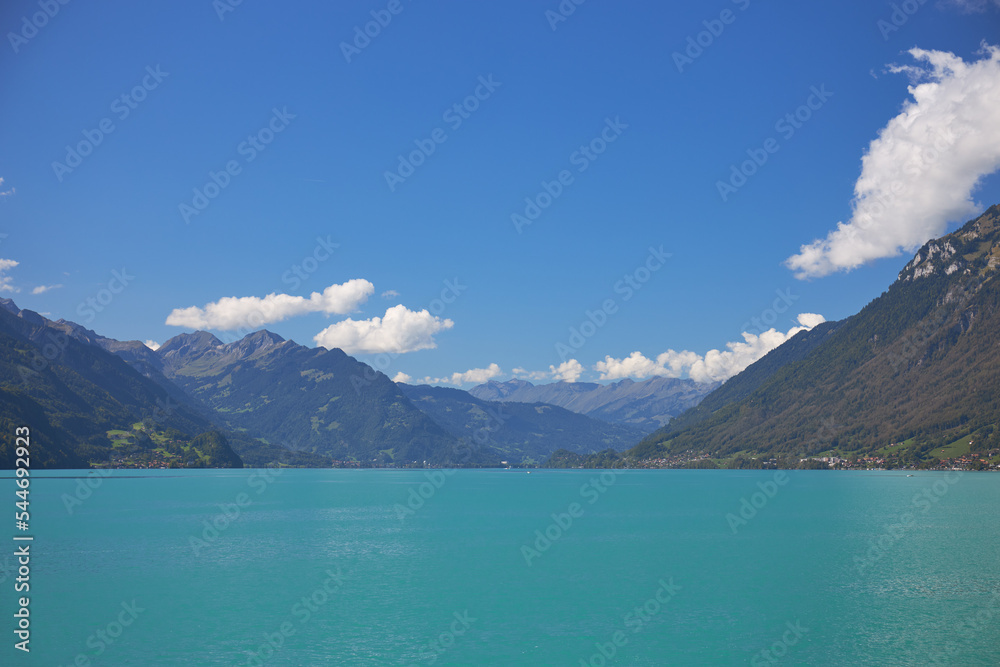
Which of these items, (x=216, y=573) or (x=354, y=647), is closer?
(x=354, y=647)

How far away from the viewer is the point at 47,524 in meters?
95.6

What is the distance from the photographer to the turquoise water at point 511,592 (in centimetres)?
3894

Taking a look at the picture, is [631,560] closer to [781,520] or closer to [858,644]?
[858,644]

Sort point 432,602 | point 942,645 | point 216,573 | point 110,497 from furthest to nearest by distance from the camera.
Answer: point 110,497, point 216,573, point 432,602, point 942,645

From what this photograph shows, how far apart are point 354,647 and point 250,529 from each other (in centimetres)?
6538

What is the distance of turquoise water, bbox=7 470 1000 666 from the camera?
3894 centimetres

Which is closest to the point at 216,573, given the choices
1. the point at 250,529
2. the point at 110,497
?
the point at 250,529

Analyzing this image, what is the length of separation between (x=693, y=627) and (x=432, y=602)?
2053cm

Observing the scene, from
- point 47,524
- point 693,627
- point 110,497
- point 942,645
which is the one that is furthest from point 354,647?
point 110,497

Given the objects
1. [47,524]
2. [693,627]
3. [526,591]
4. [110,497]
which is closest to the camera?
[693,627]

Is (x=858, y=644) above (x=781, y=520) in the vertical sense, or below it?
above

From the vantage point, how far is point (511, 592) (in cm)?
5547

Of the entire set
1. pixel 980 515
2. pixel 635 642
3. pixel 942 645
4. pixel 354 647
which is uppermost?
pixel 354 647

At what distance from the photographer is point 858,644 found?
39.8 meters
